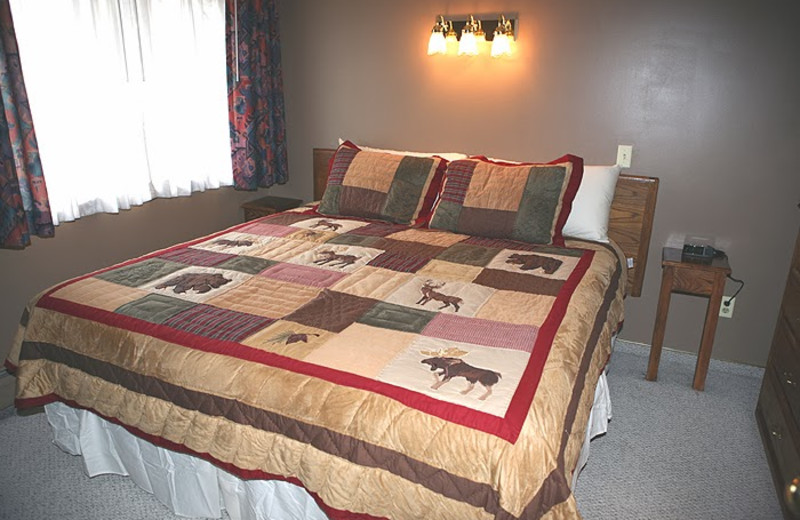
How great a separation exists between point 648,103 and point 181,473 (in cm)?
254

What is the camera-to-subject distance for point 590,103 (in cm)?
273

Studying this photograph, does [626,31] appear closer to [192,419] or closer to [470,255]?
[470,255]

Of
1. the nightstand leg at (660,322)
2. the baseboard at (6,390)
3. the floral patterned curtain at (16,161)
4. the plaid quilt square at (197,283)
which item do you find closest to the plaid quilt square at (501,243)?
the nightstand leg at (660,322)

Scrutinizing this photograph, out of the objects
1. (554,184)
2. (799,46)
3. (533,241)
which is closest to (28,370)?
(533,241)

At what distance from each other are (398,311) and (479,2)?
6.35 ft

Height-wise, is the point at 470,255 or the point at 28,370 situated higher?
the point at 470,255

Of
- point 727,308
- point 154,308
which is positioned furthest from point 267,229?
point 727,308

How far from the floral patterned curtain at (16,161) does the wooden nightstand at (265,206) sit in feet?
3.94

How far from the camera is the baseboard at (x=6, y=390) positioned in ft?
7.77

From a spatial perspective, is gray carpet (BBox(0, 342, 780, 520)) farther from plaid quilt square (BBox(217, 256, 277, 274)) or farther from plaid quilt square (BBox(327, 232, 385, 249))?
plaid quilt square (BBox(327, 232, 385, 249))

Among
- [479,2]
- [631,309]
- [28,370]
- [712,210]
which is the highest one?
[479,2]

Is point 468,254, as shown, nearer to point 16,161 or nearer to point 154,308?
point 154,308

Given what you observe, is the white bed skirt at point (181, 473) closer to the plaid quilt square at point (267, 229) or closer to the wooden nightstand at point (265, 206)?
the plaid quilt square at point (267, 229)

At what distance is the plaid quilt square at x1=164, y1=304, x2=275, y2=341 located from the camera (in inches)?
62.3
